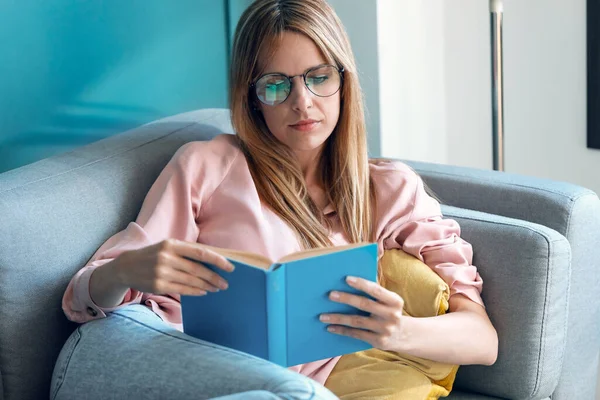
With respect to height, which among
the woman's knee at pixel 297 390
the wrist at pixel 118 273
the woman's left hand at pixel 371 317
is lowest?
the woman's knee at pixel 297 390

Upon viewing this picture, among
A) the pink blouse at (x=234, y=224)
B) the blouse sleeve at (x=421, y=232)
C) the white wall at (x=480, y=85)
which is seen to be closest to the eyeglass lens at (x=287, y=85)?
the pink blouse at (x=234, y=224)

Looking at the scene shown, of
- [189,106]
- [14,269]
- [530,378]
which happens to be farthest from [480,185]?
[14,269]

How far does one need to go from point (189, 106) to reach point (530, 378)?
123 cm

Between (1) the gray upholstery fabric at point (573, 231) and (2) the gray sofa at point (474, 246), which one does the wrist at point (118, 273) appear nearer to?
(2) the gray sofa at point (474, 246)

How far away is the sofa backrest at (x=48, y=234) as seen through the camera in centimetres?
160

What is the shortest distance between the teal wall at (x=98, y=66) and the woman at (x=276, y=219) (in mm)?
377

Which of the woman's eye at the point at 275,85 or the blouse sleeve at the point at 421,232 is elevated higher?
the woman's eye at the point at 275,85

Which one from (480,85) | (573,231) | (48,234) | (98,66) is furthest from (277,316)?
(480,85)

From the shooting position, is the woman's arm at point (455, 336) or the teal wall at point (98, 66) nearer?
the woman's arm at point (455, 336)

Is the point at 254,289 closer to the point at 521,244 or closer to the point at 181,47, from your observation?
the point at 521,244

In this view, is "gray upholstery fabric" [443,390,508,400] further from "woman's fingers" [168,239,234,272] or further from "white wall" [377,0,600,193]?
"white wall" [377,0,600,193]

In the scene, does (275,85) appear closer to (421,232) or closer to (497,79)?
(421,232)

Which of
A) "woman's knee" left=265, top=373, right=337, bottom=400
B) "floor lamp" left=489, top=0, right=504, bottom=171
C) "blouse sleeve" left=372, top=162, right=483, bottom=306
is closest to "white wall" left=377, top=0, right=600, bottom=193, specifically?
"floor lamp" left=489, top=0, right=504, bottom=171

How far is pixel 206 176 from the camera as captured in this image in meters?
1.81
